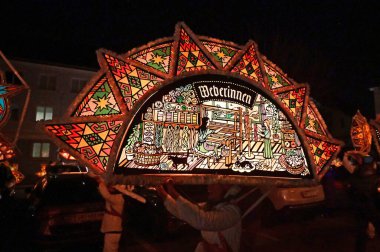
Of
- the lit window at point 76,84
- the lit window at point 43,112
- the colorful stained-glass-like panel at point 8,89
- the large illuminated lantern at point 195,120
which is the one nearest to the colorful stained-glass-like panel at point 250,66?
the large illuminated lantern at point 195,120

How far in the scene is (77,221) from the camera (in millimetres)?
6324

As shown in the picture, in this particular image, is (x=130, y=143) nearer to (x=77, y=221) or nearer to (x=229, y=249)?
(x=229, y=249)

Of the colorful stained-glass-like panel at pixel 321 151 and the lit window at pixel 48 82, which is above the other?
the lit window at pixel 48 82

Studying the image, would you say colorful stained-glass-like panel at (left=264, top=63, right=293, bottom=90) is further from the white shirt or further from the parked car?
the parked car

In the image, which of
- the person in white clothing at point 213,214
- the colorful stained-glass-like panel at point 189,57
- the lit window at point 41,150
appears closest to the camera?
the person in white clothing at point 213,214

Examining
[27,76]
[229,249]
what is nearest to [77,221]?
[229,249]

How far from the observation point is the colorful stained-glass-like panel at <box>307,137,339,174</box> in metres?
3.57

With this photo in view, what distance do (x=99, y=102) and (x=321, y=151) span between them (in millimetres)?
2536

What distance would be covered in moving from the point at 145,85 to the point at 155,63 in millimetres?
257

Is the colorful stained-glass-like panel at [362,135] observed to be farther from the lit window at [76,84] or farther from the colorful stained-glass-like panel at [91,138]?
the lit window at [76,84]

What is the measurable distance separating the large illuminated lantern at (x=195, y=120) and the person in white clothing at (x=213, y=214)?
0.20 metres

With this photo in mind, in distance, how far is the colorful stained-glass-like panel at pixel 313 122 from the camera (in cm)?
366

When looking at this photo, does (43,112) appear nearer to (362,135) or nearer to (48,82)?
(48,82)

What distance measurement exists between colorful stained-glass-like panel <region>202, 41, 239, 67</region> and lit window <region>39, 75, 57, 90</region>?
87.5ft
